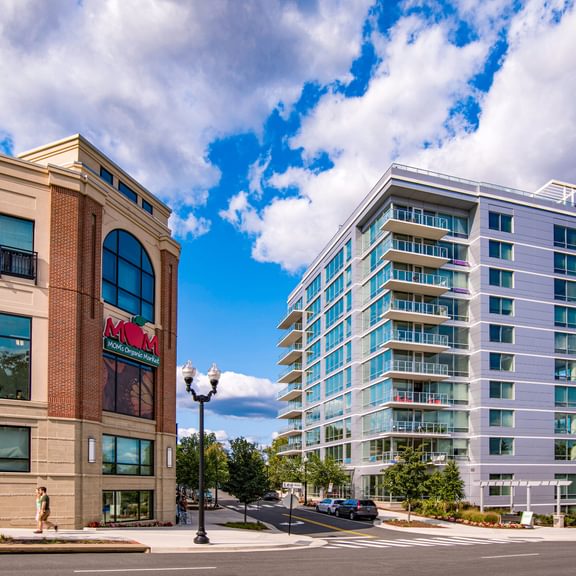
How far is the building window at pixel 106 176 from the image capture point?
28.9 meters

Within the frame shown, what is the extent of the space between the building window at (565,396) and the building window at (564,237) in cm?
1258

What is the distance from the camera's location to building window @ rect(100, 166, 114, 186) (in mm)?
28888

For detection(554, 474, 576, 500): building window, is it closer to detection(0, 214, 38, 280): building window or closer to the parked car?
the parked car

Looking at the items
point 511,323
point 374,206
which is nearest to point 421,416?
point 511,323

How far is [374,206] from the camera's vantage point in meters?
57.2

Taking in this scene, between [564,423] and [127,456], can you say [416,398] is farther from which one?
[127,456]

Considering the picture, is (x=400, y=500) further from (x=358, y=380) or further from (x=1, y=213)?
(x=1, y=213)

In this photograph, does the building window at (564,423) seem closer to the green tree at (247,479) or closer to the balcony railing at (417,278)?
the balcony railing at (417,278)

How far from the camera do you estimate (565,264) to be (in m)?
58.2

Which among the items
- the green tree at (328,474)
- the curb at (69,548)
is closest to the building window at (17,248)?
the curb at (69,548)

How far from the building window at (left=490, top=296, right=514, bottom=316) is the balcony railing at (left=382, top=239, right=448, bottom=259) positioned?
5.44 metres

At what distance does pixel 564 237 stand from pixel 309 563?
4910 cm

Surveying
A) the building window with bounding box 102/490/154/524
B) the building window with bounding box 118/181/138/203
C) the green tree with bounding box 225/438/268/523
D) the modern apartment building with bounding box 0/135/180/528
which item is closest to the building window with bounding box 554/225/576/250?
the green tree with bounding box 225/438/268/523

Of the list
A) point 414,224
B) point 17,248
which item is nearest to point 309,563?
point 17,248
